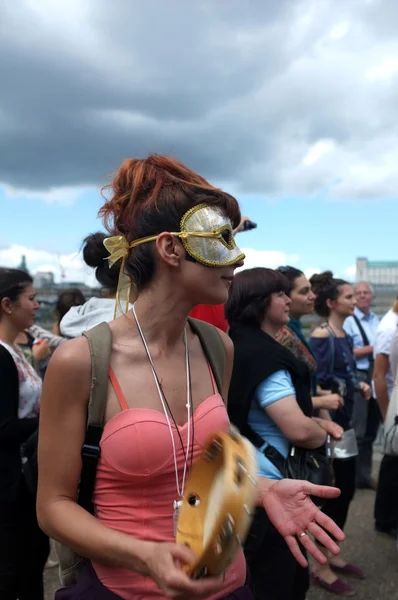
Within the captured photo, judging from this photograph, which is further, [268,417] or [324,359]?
[324,359]

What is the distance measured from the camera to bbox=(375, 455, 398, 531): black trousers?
15.6 ft

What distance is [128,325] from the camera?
71.7 inches

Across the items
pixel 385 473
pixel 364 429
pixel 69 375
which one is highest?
pixel 69 375

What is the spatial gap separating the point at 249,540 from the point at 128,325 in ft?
4.90

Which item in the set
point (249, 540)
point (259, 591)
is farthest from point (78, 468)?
point (259, 591)

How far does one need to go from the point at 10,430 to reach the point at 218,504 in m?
1.93

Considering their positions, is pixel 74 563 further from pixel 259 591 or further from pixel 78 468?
pixel 259 591

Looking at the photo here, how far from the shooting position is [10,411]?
291 centimetres

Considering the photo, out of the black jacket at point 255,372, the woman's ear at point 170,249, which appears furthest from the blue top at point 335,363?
the woman's ear at point 170,249

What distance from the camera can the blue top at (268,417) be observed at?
2820 millimetres

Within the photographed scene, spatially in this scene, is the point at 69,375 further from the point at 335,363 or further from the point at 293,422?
the point at 335,363

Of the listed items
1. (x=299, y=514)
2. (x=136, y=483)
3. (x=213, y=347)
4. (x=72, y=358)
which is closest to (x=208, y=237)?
(x=213, y=347)

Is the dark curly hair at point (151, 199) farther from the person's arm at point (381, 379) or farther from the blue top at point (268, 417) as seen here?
the person's arm at point (381, 379)

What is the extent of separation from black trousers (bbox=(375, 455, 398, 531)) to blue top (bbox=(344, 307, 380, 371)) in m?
1.56
